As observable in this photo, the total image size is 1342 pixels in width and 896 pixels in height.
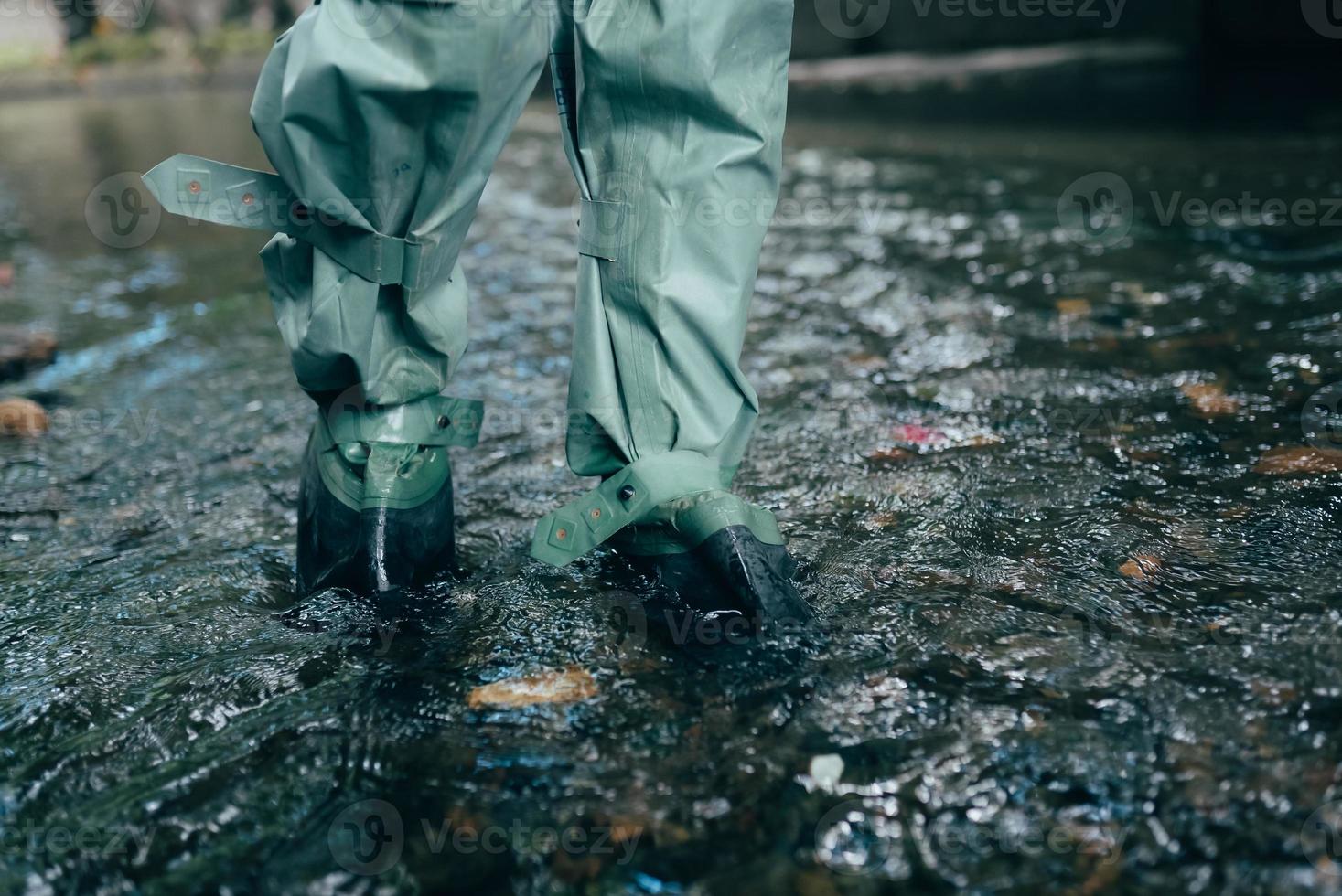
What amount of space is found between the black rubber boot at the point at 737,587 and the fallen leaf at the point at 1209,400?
0.99m

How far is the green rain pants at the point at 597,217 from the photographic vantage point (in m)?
1.32

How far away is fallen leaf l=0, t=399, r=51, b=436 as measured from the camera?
2.30 metres

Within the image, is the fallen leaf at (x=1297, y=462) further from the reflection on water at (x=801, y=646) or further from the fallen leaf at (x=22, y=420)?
the fallen leaf at (x=22, y=420)

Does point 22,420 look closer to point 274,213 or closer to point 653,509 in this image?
Answer: point 274,213

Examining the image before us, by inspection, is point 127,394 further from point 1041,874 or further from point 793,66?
point 793,66

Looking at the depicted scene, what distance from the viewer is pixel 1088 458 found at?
1.82 meters

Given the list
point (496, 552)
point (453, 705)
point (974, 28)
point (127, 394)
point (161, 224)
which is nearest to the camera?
point (453, 705)

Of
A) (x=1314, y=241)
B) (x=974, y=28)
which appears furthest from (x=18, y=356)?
(x=974, y=28)

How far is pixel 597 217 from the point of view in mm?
1412

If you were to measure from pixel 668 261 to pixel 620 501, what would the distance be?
313 millimetres

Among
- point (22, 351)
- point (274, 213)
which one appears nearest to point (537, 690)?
point (274, 213)

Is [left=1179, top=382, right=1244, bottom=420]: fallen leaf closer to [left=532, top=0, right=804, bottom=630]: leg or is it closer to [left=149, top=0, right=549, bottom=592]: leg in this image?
[left=532, top=0, right=804, bottom=630]: leg

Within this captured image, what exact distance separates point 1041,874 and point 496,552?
0.93 metres

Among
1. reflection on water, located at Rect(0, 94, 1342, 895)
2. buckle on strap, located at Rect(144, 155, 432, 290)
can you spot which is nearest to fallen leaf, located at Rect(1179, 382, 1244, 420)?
reflection on water, located at Rect(0, 94, 1342, 895)
